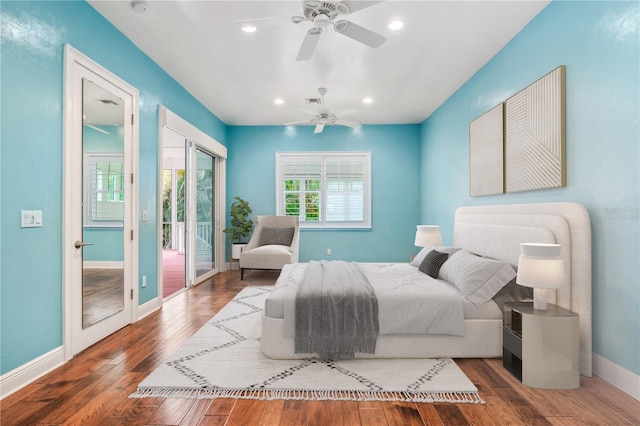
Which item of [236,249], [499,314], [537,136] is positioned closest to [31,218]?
[499,314]

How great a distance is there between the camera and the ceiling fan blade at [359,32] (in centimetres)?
246

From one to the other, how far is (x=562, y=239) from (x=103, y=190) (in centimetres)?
367

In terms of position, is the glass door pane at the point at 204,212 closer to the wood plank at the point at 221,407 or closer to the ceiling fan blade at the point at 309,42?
the ceiling fan blade at the point at 309,42

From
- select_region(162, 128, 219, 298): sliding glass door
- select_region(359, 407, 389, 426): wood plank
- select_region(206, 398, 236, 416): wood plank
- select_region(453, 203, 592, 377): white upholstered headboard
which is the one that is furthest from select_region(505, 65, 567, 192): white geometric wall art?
select_region(162, 128, 219, 298): sliding glass door

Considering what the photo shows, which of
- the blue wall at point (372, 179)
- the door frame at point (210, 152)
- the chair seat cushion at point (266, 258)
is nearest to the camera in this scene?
the door frame at point (210, 152)

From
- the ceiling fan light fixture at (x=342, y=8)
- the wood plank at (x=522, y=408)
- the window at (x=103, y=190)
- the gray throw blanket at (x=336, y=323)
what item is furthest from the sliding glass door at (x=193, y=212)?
the wood plank at (x=522, y=408)

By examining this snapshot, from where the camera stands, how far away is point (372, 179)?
21.7ft

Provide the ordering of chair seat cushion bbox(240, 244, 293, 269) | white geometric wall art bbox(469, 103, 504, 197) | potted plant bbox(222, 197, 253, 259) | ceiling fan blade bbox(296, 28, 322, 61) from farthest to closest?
potted plant bbox(222, 197, 253, 259), chair seat cushion bbox(240, 244, 293, 269), white geometric wall art bbox(469, 103, 504, 197), ceiling fan blade bbox(296, 28, 322, 61)

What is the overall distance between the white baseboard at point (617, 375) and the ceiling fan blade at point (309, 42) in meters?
2.99

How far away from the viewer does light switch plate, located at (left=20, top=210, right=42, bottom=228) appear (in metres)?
2.17

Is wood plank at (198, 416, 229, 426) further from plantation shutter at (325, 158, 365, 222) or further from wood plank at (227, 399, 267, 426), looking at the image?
plantation shutter at (325, 158, 365, 222)

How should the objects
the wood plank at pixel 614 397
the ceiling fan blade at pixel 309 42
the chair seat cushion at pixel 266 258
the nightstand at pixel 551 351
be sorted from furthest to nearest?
the chair seat cushion at pixel 266 258 < the ceiling fan blade at pixel 309 42 < the nightstand at pixel 551 351 < the wood plank at pixel 614 397

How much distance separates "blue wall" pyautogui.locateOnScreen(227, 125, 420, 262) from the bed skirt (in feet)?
13.3

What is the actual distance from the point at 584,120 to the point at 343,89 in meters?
2.95
